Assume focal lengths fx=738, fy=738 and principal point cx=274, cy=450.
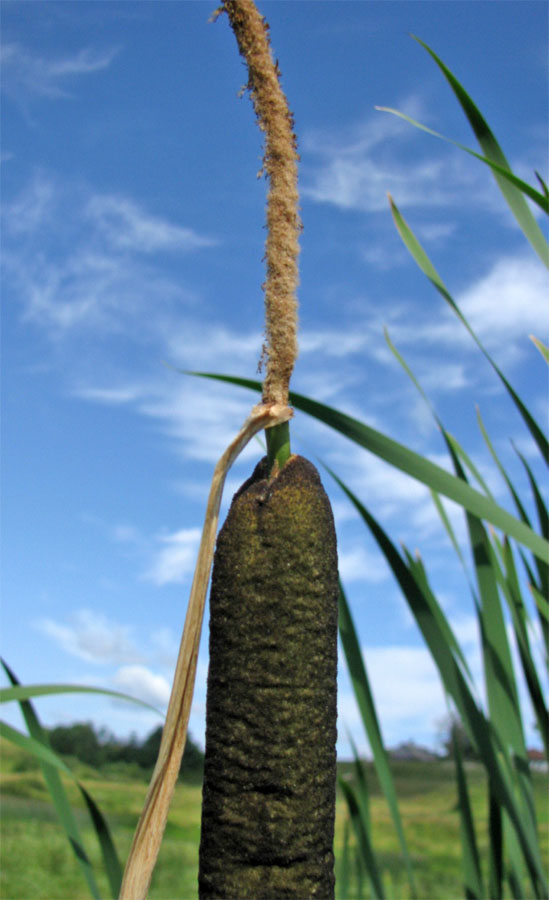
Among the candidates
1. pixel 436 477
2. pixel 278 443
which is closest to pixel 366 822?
pixel 436 477

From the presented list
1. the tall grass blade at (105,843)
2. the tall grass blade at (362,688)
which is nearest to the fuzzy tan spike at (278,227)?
the tall grass blade at (362,688)

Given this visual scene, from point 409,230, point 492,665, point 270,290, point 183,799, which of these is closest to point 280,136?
point 270,290

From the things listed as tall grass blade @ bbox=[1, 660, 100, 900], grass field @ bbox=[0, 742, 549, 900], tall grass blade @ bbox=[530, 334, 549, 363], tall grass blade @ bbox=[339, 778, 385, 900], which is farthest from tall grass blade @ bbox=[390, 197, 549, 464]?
grass field @ bbox=[0, 742, 549, 900]

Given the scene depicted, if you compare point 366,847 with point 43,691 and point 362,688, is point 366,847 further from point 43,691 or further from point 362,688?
point 43,691

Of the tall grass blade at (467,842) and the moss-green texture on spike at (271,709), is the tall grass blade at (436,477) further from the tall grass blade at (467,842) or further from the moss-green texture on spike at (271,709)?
the tall grass blade at (467,842)

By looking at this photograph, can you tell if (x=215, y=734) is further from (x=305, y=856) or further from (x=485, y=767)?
(x=485, y=767)

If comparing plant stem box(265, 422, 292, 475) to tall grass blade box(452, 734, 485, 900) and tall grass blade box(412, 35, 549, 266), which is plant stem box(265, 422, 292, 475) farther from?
tall grass blade box(452, 734, 485, 900)
